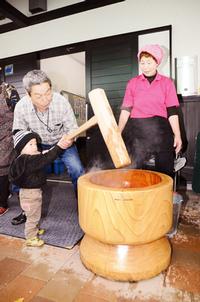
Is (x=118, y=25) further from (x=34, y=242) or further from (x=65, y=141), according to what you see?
(x=34, y=242)

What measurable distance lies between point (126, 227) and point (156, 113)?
1.40 metres

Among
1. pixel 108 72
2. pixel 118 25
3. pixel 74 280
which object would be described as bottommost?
pixel 74 280

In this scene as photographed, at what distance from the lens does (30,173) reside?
6.54 feet

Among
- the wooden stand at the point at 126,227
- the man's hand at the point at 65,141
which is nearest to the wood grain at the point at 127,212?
the wooden stand at the point at 126,227

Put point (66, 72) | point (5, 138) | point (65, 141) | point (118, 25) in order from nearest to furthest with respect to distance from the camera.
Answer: point (65, 141) → point (5, 138) → point (118, 25) → point (66, 72)

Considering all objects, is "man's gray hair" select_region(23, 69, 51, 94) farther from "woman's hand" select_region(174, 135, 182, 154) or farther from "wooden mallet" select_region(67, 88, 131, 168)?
"woman's hand" select_region(174, 135, 182, 154)

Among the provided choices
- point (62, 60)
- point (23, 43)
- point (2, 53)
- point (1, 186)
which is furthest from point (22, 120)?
point (62, 60)

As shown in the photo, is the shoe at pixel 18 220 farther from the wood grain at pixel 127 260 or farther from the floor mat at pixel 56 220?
the wood grain at pixel 127 260

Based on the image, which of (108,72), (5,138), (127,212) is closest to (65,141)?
(127,212)

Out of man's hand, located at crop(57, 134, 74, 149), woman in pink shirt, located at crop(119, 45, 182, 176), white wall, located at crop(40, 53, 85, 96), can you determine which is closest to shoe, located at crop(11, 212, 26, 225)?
man's hand, located at crop(57, 134, 74, 149)

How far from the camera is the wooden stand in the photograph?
146 cm

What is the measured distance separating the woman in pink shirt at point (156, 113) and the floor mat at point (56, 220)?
3.44 ft

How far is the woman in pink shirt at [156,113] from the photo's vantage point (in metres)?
2.50

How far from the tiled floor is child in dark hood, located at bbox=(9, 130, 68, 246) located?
0.20 metres
